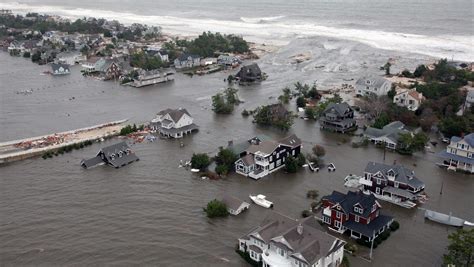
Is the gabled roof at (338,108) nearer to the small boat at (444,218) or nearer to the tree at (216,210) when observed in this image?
the small boat at (444,218)

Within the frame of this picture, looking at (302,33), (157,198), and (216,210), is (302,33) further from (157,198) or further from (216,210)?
(216,210)

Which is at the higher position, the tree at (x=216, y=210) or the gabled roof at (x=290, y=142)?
the gabled roof at (x=290, y=142)

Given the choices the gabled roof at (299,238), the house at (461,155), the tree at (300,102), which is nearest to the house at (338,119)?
the tree at (300,102)

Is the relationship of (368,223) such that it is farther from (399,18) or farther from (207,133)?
(399,18)

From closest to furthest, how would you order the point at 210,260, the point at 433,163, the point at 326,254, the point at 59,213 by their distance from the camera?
the point at 326,254, the point at 210,260, the point at 59,213, the point at 433,163

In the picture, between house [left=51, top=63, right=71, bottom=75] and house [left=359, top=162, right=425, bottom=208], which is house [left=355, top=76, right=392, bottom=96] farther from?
house [left=51, top=63, right=71, bottom=75]

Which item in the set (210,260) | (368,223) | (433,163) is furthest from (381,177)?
(210,260)

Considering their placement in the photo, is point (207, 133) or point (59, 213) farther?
point (207, 133)

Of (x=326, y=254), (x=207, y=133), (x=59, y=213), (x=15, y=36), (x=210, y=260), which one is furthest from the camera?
(x=15, y=36)
